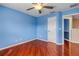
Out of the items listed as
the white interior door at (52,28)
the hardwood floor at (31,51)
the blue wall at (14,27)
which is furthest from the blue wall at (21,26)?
the hardwood floor at (31,51)

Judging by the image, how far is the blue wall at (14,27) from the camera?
14.3 feet

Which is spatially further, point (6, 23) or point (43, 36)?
point (43, 36)

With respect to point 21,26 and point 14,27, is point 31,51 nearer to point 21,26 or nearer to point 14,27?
point 14,27

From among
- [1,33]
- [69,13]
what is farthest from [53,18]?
[1,33]

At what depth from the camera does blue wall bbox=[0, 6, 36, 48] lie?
172 inches

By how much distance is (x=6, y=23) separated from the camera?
4.52 meters

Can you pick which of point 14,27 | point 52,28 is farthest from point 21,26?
point 52,28

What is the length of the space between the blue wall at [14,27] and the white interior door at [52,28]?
63.4 inches

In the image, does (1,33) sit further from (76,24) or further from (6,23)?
(76,24)

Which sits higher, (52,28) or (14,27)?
(14,27)

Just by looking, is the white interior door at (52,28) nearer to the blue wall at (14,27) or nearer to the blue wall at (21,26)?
the blue wall at (21,26)

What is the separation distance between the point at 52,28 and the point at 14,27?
105 inches

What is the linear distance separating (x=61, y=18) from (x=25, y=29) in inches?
108

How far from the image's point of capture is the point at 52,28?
6.02 metres
